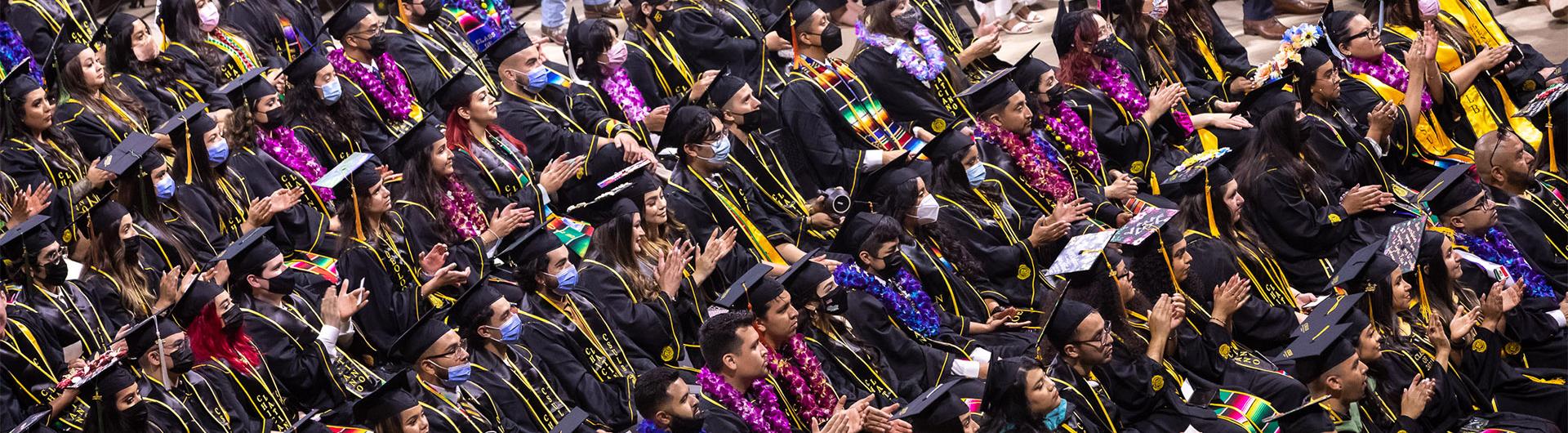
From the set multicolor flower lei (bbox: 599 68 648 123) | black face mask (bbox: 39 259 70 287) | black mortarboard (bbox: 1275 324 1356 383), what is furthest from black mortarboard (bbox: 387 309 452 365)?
black mortarboard (bbox: 1275 324 1356 383)

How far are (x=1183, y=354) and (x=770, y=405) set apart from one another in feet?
5.25

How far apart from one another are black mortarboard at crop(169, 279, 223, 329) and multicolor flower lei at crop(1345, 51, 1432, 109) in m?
5.38

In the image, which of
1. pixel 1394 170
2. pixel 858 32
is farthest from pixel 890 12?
pixel 1394 170

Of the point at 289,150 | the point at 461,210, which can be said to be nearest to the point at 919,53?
the point at 461,210

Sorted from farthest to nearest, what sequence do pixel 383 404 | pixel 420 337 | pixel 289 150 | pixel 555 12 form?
pixel 555 12 < pixel 289 150 < pixel 420 337 < pixel 383 404

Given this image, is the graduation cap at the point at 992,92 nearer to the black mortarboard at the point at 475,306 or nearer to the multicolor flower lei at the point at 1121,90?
the multicolor flower lei at the point at 1121,90

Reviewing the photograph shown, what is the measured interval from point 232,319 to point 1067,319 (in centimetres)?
289

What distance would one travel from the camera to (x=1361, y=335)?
8281 millimetres

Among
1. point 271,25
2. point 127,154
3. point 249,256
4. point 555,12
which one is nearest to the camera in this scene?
point 249,256

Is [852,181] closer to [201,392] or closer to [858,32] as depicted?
[858,32]

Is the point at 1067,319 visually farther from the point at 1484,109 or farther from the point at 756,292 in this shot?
the point at 1484,109

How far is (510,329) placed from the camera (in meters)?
8.20

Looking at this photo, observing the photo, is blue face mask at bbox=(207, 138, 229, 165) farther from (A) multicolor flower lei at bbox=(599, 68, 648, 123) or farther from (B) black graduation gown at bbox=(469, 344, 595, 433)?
(A) multicolor flower lei at bbox=(599, 68, 648, 123)

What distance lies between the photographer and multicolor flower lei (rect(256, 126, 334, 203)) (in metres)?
9.68
